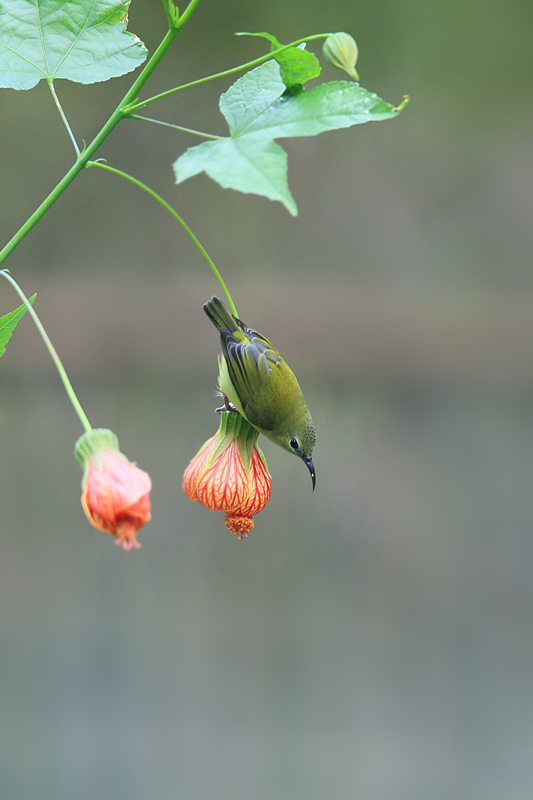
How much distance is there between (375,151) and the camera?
5.75ft

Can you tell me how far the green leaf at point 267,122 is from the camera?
0.44 meters

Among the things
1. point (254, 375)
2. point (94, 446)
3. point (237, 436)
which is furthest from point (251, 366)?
point (94, 446)

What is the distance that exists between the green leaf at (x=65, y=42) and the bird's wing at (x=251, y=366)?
318 millimetres

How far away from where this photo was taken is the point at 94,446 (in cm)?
54

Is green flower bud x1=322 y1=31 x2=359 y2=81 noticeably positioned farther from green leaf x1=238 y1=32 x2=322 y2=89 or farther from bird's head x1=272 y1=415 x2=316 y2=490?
bird's head x1=272 y1=415 x2=316 y2=490

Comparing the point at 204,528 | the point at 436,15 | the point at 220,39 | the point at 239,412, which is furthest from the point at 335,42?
the point at 204,528

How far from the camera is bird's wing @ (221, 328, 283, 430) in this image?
31.5 inches

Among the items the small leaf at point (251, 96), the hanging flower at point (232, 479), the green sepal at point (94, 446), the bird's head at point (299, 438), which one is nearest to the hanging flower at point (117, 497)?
the green sepal at point (94, 446)

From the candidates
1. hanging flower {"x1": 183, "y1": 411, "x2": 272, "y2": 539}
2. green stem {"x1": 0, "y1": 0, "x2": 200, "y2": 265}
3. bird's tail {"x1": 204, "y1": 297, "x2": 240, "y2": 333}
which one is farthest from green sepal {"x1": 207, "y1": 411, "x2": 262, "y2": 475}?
green stem {"x1": 0, "y1": 0, "x2": 200, "y2": 265}

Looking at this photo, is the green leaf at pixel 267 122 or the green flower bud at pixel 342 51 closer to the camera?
the green leaf at pixel 267 122

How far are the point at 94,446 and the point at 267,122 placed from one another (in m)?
0.27

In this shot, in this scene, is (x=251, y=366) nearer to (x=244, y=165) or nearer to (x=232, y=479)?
(x=232, y=479)

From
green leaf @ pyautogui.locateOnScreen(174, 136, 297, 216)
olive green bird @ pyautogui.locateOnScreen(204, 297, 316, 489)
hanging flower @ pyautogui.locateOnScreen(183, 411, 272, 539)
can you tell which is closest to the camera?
green leaf @ pyautogui.locateOnScreen(174, 136, 297, 216)

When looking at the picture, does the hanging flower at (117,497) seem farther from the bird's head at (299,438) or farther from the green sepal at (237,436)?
the bird's head at (299,438)
